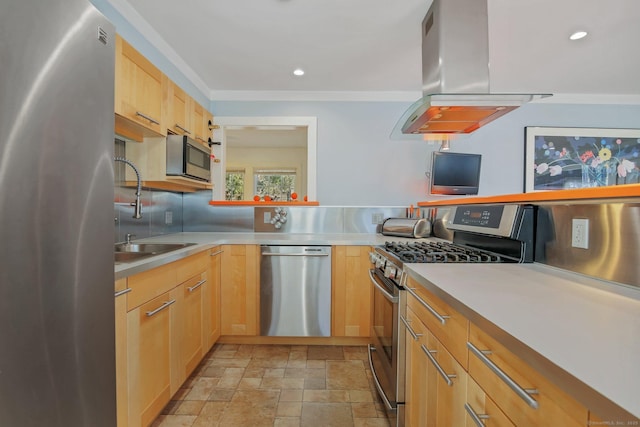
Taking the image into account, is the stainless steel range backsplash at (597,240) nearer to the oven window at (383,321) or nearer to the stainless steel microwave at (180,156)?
the oven window at (383,321)

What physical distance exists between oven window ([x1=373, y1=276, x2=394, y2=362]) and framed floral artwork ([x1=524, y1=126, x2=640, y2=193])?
2.41 metres

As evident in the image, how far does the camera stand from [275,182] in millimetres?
6027

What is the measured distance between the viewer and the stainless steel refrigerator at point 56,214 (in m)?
0.62

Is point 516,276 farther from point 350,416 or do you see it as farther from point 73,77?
point 73,77

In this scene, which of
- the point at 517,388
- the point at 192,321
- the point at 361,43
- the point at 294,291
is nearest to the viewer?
the point at 517,388

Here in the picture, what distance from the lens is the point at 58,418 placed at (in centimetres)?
74

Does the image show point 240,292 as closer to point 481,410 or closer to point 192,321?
point 192,321

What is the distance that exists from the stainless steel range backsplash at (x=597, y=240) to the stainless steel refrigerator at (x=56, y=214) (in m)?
1.68

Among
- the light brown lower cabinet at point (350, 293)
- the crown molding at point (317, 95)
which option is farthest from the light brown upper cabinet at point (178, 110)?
the light brown lower cabinet at point (350, 293)

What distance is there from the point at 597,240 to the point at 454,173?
207 centimetres

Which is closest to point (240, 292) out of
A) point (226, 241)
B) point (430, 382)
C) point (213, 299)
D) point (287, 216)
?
point (213, 299)

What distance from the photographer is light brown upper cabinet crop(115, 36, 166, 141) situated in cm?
153

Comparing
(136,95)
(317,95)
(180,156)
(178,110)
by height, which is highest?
(317,95)

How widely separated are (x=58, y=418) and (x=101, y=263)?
16.3 inches
